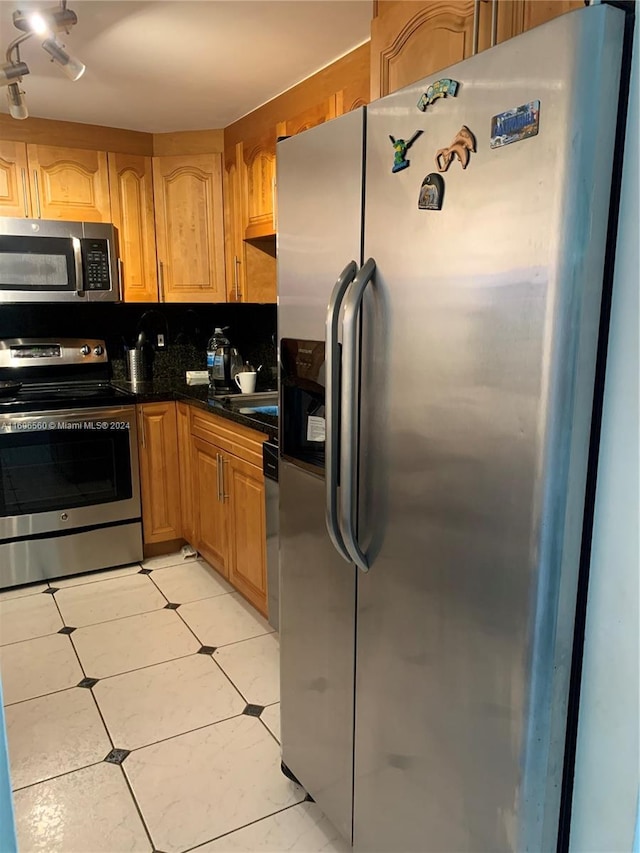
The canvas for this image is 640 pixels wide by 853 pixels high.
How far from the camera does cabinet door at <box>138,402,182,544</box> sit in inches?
133

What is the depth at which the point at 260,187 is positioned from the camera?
3092 millimetres

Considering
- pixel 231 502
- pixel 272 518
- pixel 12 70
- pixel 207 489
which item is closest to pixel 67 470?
pixel 207 489

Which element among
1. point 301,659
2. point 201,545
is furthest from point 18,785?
point 201,545

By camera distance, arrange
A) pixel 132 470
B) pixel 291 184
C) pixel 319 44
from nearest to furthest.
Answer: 1. pixel 291 184
2. pixel 319 44
3. pixel 132 470

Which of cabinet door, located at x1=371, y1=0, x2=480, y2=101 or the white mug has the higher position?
cabinet door, located at x1=371, y1=0, x2=480, y2=101

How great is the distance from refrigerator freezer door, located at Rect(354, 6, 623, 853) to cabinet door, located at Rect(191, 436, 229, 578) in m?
1.70

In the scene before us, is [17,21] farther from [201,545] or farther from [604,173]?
[201,545]

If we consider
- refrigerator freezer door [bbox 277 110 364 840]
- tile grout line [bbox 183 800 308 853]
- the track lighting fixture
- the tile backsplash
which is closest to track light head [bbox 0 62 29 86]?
the track lighting fixture

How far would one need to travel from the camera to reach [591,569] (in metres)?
1.03

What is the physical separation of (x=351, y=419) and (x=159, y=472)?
92.6 inches

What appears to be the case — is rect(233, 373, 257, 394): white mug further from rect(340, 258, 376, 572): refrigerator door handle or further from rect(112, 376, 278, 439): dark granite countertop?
rect(340, 258, 376, 572): refrigerator door handle

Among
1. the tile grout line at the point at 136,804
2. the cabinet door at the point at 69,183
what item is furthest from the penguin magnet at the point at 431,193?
the cabinet door at the point at 69,183

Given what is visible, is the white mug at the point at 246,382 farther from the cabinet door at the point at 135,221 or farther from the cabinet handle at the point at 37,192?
the cabinet handle at the point at 37,192

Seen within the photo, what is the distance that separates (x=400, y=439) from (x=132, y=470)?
241 centimetres
